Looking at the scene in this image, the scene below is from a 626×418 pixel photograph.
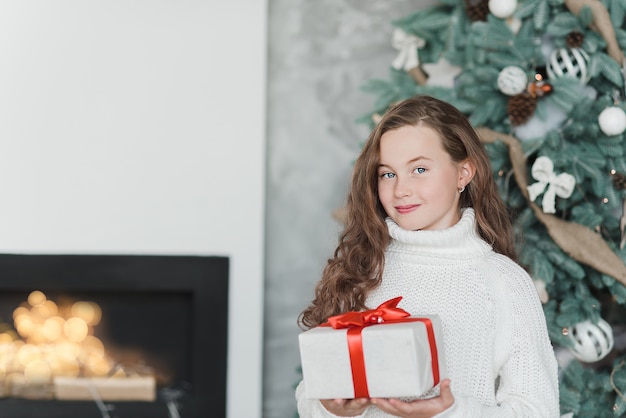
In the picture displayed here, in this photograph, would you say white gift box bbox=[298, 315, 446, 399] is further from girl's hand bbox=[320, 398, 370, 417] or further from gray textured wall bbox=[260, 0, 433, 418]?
gray textured wall bbox=[260, 0, 433, 418]

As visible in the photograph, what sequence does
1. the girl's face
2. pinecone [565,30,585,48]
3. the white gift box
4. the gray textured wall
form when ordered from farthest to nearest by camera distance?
the gray textured wall, pinecone [565,30,585,48], the girl's face, the white gift box

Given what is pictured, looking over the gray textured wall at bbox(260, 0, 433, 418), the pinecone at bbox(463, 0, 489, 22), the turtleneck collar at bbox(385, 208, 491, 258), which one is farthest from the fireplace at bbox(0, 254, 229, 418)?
the turtleneck collar at bbox(385, 208, 491, 258)

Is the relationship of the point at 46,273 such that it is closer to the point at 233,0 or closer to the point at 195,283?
the point at 195,283

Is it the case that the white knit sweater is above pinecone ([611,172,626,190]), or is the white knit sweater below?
below

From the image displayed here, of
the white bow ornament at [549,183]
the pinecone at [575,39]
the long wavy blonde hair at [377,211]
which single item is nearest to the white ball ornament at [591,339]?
the white bow ornament at [549,183]

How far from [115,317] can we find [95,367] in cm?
18

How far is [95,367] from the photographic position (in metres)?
2.81

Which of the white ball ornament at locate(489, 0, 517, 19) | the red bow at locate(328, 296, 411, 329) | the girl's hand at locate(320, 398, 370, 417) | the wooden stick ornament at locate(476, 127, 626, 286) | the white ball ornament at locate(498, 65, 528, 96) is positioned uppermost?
the white ball ornament at locate(489, 0, 517, 19)

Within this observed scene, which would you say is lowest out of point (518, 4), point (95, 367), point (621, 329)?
point (95, 367)

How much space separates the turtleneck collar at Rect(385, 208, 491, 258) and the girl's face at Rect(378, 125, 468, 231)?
0.02m

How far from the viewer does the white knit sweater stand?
1.49 meters

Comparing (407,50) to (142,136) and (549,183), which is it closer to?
(549,183)

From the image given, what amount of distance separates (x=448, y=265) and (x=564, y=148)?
85 centimetres

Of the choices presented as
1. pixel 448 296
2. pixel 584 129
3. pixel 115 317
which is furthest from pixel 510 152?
pixel 115 317
